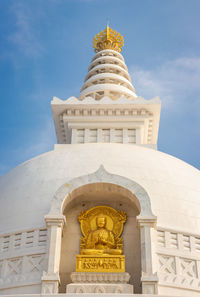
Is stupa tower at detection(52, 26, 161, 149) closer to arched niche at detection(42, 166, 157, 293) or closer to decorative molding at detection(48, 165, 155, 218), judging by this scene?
arched niche at detection(42, 166, 157, 293)

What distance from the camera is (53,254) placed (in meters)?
13.4

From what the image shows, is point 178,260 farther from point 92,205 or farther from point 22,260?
point 22,260

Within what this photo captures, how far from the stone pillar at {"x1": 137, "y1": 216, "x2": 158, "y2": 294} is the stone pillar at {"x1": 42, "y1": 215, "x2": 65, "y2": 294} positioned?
8.98ft

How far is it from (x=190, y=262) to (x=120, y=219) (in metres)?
2.97

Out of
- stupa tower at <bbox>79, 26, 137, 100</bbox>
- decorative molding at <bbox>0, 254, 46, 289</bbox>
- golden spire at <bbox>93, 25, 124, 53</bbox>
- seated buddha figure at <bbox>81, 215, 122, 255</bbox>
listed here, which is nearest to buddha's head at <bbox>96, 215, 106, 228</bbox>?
seated buddha figure at <bbox>81, 215, 122, 255</bbox>

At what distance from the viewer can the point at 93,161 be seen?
664 inches

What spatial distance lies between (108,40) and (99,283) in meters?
25.9

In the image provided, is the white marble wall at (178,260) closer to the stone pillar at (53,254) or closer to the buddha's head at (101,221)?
the buddha's head at (101,221)

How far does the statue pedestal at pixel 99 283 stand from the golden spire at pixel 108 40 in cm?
2512

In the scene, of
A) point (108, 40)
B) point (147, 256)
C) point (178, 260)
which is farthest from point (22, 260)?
point (108, 40)

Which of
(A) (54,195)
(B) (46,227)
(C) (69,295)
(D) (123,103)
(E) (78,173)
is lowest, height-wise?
(C) (69,295)

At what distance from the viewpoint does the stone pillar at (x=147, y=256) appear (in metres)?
12.7

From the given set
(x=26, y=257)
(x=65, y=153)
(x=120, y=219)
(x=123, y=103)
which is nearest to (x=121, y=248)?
(x=120, y=219)

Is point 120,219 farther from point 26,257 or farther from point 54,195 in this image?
point 26,257
